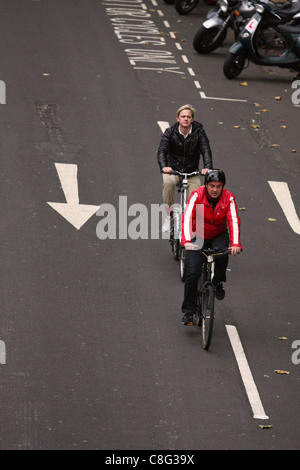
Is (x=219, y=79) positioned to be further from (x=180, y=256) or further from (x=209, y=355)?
(x=209, y=355)

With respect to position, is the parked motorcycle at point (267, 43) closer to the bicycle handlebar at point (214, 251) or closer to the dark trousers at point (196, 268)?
the dark trousers at point (196, 268)

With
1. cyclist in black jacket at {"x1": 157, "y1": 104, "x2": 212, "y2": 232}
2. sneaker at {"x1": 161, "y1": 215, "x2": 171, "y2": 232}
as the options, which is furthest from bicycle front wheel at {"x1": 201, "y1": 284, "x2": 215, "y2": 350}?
sneaker at {"x1": 161, "y1": 215, "x2": 171, "y2": 232}

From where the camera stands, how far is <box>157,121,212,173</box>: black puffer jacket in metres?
12.6

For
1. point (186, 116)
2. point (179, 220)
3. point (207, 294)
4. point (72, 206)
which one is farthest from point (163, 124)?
point (207, 294)

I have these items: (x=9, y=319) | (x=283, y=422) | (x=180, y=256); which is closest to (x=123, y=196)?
(x=180, y=256)

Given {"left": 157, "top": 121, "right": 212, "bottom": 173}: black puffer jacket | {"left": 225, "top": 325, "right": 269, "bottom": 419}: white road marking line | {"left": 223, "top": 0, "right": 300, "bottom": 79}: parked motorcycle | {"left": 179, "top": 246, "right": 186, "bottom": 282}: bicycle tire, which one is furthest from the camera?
{"left": 223, "top": 0, "right": 300, "bottom": 79}: parked motorcycle

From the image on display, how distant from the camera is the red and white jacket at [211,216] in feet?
33.4

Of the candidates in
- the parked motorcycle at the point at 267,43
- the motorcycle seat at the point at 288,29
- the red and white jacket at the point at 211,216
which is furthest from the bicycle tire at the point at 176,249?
the motorcycle seat at the point at 288,29

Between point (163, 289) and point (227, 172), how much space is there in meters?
5.09

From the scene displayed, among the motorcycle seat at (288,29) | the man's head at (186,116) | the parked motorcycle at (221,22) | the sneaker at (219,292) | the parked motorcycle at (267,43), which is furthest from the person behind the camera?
the parked motorcycle at (221,22)

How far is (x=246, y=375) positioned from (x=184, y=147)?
3944mm

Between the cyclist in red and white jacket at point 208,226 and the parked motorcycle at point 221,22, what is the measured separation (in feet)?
43.3

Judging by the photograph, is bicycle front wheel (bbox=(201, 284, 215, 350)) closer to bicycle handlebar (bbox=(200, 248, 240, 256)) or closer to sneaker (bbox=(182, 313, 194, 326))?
sneaker (bbox=(182, 313, 194, 326))

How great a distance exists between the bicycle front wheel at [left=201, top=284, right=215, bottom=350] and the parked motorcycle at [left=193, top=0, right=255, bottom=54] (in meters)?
13.7
